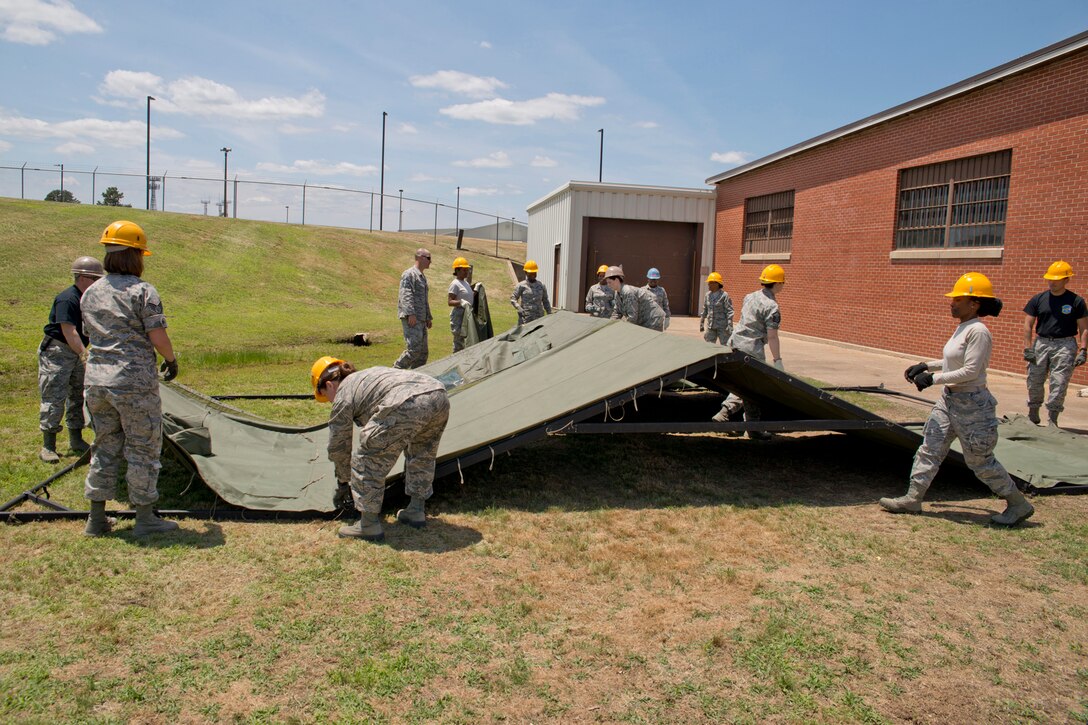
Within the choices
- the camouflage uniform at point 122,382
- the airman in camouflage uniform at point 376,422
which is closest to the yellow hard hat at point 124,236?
the camouflage uniform at point 122,382

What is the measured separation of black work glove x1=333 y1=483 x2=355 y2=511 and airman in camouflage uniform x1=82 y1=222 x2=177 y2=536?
3.19 ft

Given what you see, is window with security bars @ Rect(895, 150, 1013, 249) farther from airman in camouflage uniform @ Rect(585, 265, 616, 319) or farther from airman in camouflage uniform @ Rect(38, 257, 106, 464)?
airman in camouflage uniform @ Rect(38, 257, 106, 464)

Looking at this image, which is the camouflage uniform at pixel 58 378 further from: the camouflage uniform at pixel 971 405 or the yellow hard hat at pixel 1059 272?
the yellow hard hat at pixel 1059 272

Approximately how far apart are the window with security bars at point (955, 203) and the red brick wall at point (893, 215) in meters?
0.22

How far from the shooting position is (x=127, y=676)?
285 centimetres

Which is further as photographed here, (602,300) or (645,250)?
(645,250)

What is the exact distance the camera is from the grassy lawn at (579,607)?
2771mm

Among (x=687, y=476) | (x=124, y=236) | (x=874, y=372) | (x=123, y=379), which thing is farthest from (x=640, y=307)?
(x=123, y=379)

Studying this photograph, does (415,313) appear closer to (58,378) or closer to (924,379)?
(58,378)

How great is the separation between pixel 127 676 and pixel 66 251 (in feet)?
78.6

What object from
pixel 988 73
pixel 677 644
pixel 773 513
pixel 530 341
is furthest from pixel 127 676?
pixel 988 73

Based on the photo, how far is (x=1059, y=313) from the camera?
24.6 ft

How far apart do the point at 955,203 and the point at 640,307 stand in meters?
6.97

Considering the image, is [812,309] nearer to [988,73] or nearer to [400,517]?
[988,73]
